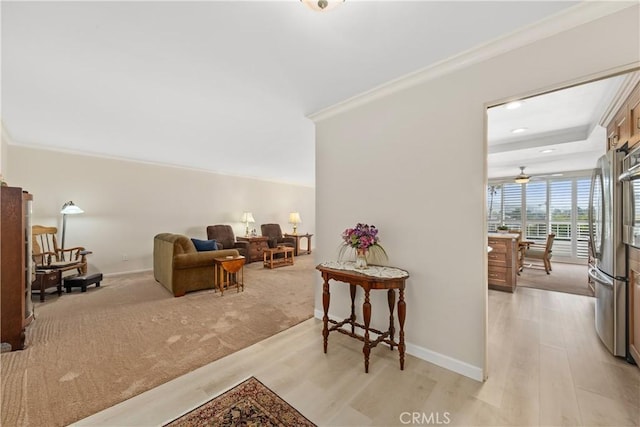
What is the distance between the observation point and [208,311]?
10.5 ft

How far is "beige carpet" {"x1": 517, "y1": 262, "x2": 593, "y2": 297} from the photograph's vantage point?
4.15 m

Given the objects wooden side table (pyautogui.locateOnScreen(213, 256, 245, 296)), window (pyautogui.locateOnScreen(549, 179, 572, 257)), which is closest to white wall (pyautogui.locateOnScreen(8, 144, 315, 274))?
wooden side table (pyautogui.locateOnScreen(213, 256, 245, 296))

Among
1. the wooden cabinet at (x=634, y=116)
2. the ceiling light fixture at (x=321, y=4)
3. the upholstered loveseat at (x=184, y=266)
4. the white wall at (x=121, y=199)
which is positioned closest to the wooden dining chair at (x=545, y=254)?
the wooden cabinet at (x=634, y=116)

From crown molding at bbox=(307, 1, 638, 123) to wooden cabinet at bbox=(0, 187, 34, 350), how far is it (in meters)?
3.57

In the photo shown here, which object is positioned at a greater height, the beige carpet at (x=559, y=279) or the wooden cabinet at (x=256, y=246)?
the wooden cabinet at (x=256, y=246)

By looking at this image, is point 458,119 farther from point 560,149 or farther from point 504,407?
point 560,149

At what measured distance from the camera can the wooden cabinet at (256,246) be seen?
6.55 m

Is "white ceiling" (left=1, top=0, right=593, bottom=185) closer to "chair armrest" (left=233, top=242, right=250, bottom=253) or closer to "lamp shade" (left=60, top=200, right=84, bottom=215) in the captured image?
"lamp shade" (left=60, top=200, right=84, bottom=215)

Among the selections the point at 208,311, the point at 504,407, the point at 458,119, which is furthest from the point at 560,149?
the point at 208,311

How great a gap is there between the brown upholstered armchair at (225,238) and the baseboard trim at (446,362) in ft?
16.6

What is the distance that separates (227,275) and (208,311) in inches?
45.3

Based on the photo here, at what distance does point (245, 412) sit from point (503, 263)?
4.29 metres

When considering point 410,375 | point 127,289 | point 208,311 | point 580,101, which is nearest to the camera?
point 410,375

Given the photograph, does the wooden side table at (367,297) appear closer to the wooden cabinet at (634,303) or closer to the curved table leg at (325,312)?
A: the curved table leg at (325,312)
